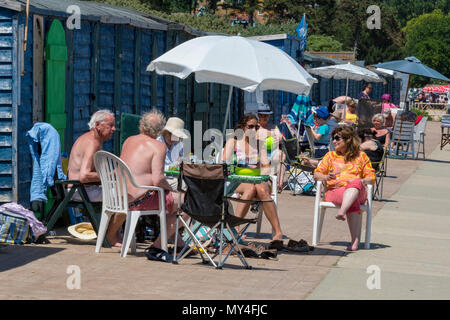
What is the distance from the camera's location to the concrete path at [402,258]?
707 centimetres

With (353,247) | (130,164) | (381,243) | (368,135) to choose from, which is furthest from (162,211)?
(368,135)

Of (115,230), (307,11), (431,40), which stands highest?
(307,11)

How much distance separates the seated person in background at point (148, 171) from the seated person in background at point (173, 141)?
81cm

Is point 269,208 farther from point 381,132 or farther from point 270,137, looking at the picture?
point 381,132

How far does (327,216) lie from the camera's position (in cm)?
1199

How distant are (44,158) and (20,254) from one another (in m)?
1.37

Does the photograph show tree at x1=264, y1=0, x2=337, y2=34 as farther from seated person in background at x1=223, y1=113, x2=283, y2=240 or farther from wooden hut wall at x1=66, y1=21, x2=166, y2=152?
seated person in background at x1=223, y1=113, x2=283, y2=240

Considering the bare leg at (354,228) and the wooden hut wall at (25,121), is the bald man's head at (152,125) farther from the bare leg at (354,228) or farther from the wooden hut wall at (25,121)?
the bare leg at (354,228)

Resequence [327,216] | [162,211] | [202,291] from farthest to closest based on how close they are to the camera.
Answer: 1. [327,216]
2. [162,211]
3. [202,291]

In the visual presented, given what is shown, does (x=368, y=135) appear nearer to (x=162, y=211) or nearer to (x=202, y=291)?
(x=162, y=211)

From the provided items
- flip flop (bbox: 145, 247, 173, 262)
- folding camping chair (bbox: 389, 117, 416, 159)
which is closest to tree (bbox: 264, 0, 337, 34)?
folding camping chair (bbox: 389, 117, 416, 159)

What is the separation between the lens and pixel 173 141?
9594mm

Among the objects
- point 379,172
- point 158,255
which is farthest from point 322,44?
point 158,255

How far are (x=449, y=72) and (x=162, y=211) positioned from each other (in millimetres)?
106733
